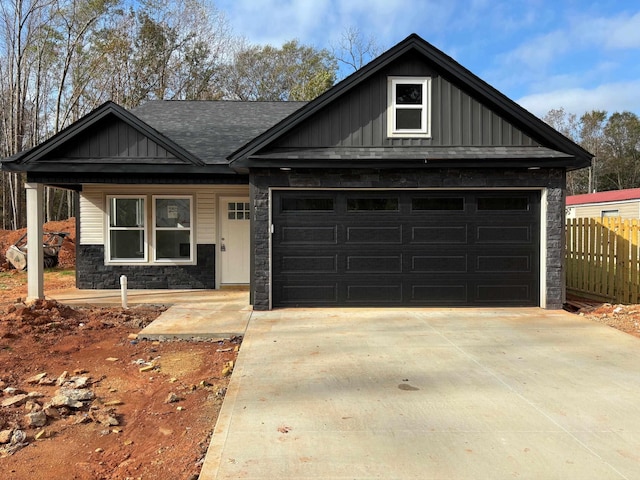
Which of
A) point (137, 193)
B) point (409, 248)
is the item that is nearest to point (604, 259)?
point (409, 248)

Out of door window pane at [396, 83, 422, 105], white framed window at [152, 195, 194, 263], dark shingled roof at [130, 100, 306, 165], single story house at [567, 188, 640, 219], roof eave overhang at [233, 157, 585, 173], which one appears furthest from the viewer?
single story house at [567, 188, 640, 219]

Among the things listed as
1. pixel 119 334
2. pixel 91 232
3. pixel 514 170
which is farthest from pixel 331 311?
pixel 91 232

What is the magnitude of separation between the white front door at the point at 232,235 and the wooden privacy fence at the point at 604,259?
8.06 meters

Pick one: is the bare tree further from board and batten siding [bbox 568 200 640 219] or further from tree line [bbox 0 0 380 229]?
board and batten siding [bbox 568 200 640 219]

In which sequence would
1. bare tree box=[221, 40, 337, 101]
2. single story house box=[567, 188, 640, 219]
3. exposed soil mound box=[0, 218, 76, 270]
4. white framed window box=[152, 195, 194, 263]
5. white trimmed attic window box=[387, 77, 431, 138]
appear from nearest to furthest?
white trimmed attic window box=[387, 77, 431, 138], white framed window box=[152, 195, 194, 263], exposed soil mound box=[0, 218, 76, 270], single story house box=[567, 188, 640, 219], bare tree box=[221, 40, 337, 101]

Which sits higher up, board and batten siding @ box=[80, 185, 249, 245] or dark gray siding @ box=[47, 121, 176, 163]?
dark gray siding @ box=[47, 121, 176, 163]

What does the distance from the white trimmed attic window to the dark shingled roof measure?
3591 mm

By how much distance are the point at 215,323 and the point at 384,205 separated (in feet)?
12.6

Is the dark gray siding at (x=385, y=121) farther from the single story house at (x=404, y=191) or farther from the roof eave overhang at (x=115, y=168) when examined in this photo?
the roof eave overhang at (x=115, y=168)

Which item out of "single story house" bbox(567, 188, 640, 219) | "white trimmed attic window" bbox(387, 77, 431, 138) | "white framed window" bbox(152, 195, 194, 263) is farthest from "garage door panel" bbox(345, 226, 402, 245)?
"single story house" bbox(567, 188, 640, 219)

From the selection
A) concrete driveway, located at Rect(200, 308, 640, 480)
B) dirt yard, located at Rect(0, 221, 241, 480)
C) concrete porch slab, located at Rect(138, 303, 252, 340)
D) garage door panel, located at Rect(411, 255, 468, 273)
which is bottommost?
dirt yard, located at Rect(0, 221, 241, 480)

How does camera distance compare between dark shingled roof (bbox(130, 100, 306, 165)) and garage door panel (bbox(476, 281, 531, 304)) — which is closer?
garage door panel (bbox(476, 281, 531, 304))

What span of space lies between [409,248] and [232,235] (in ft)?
15.7

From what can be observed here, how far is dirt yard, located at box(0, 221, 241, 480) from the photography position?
3.62 metres
